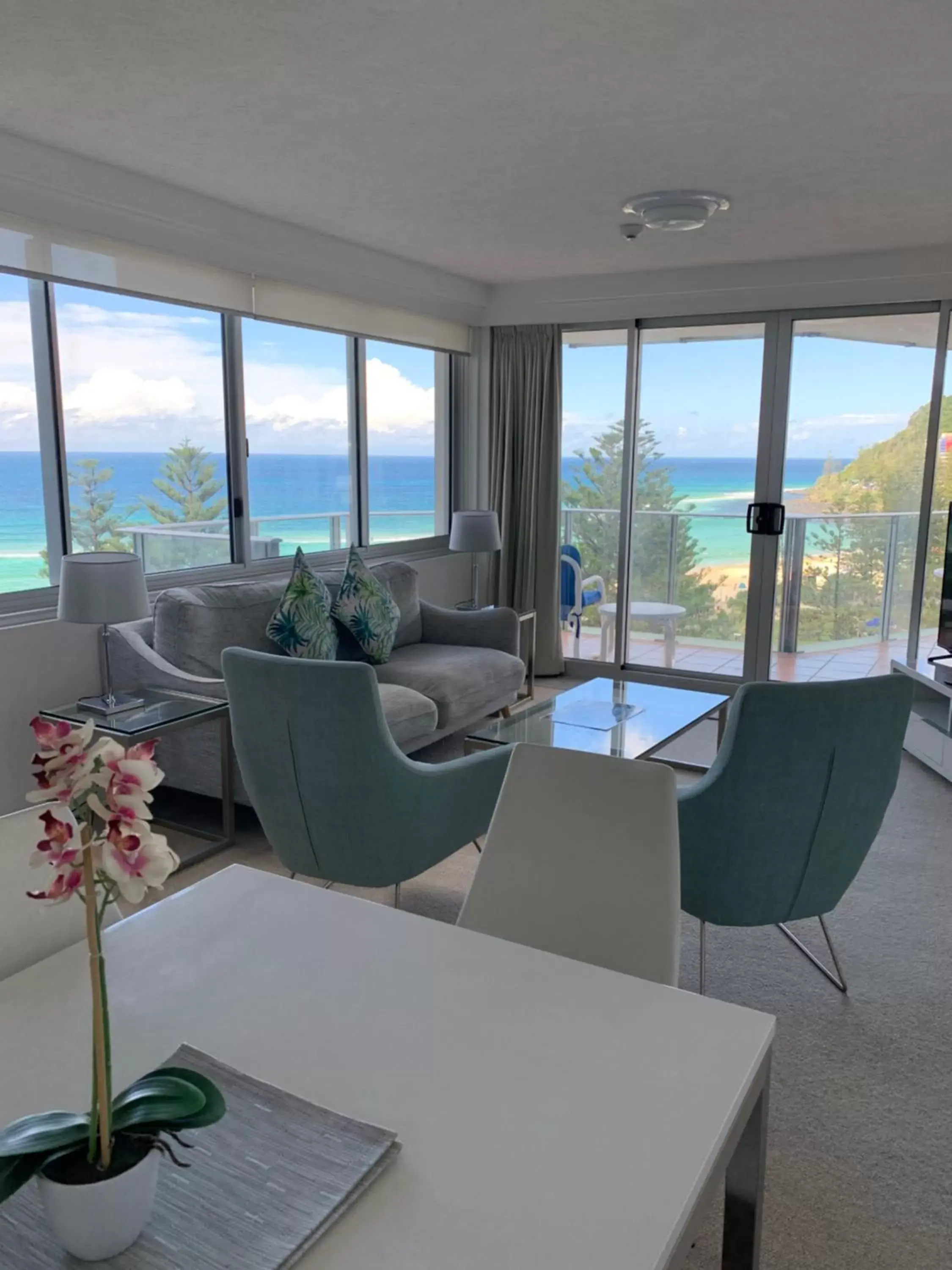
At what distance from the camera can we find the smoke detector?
3875 mm

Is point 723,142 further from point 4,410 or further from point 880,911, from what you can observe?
point 4,410

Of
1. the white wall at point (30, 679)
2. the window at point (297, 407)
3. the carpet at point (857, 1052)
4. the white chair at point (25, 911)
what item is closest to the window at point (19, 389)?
the white wall at point (30, 679)

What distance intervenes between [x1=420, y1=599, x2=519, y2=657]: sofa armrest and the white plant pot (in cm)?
429

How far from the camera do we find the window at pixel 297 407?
5039 mm

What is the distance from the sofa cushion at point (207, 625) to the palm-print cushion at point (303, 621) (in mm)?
75

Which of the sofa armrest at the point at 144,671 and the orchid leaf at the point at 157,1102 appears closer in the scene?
the orchid leaf at the point at 157,1102

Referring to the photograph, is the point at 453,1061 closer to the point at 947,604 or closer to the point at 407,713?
the point at 407,713

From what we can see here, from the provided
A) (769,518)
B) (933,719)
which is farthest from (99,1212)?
(769,518)

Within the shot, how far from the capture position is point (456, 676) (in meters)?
4.51

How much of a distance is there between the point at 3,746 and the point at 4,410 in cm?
137

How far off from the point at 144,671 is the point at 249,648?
0.50 m

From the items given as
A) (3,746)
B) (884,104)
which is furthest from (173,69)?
(3,746)

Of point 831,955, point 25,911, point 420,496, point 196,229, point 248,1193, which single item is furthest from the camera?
point 420,496

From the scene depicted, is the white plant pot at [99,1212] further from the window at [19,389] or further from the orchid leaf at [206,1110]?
the window at [19,389]
